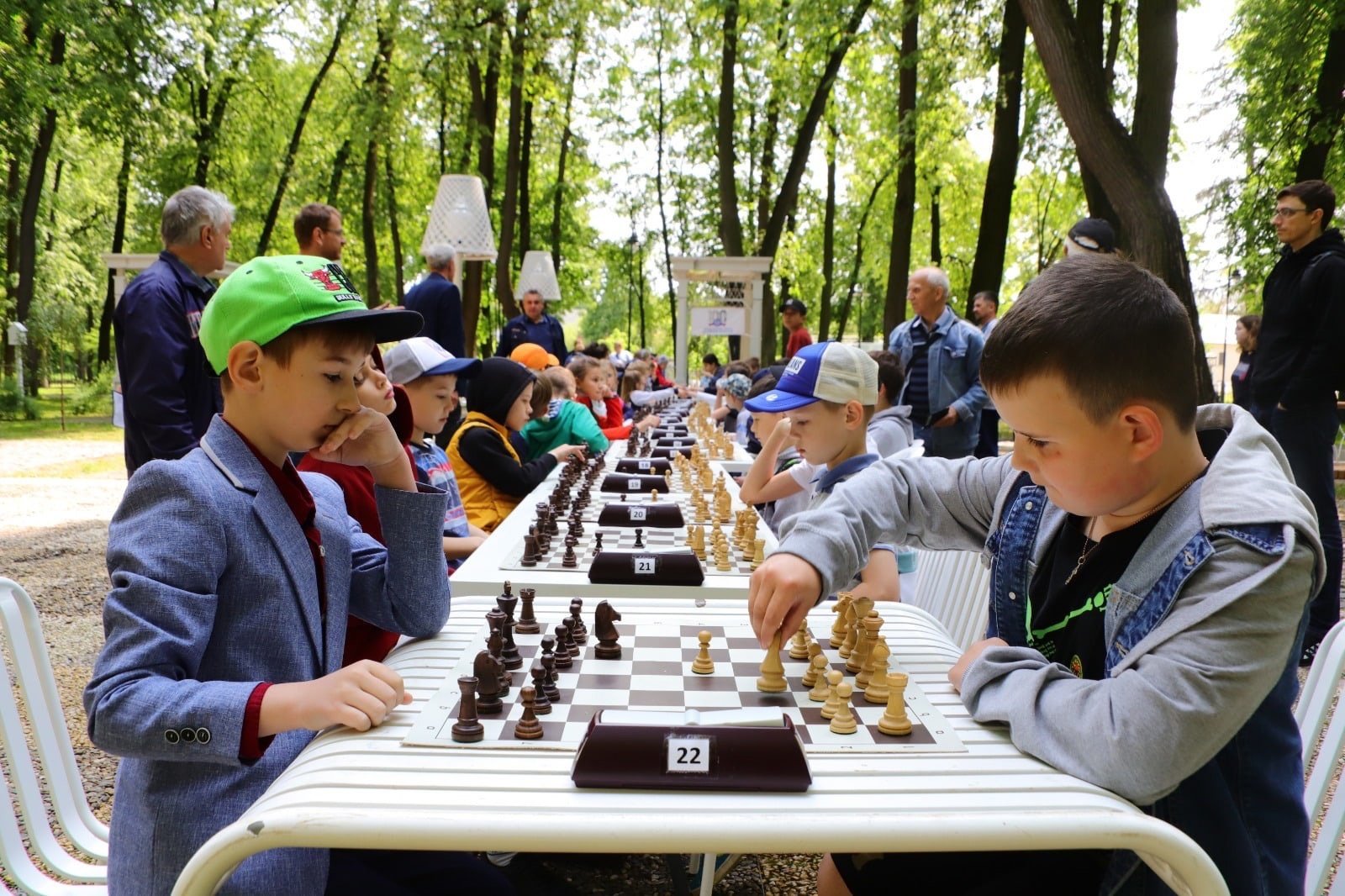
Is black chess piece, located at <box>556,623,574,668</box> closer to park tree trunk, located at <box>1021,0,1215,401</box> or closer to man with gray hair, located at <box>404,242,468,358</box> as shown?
park tree trunk, located at <box>1021,0,1215,401</box>

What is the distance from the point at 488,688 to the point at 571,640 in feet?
1.26

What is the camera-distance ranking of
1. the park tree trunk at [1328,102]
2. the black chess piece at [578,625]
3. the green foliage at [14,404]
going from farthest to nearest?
the green foliage at [14,404] → the park tree trunk at [1328,102] → the black chess piece at [578,625]

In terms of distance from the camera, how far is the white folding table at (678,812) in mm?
1151

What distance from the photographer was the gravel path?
2.90 m

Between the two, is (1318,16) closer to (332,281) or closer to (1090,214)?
(1090,214)

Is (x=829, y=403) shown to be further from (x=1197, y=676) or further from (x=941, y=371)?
(x=941, y=371)

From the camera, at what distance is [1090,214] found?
27.7ft

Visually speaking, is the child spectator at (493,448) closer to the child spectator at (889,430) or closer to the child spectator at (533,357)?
the child spectator at (889,430)

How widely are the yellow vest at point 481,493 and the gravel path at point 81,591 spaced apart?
1.92m

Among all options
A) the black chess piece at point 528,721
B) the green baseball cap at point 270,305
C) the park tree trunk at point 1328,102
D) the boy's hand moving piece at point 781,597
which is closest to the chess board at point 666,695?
the black chess piece at point 528,721

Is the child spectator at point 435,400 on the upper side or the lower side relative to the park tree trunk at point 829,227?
lower

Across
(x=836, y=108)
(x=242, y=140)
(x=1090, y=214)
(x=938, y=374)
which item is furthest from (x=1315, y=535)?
(x=242, y=140)

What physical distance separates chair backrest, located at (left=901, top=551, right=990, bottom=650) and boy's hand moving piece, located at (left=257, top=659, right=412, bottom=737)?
2025 mm

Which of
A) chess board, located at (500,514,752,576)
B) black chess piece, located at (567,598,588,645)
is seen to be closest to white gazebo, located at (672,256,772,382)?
chess board, located at (500,514,752,576)
